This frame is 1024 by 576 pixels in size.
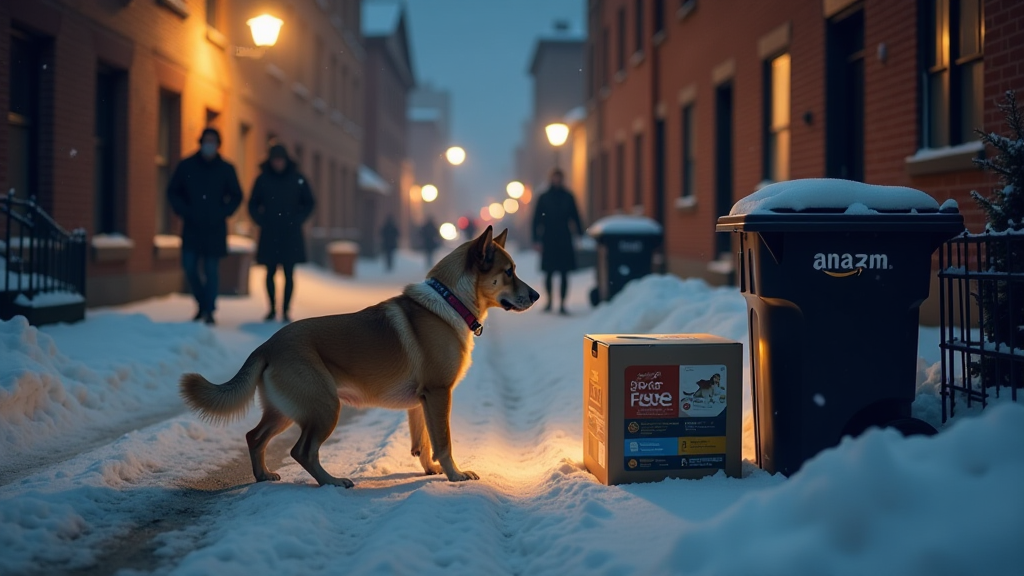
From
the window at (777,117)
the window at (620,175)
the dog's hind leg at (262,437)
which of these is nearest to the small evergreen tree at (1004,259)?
the dog's hind leg at (262,437)

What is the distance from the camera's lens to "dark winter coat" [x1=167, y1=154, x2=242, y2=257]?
11.0 m

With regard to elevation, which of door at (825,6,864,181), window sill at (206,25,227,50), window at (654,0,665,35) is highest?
window at (654,0,665,35)

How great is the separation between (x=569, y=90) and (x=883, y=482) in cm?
5446

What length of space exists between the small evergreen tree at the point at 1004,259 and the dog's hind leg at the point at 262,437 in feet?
11.3

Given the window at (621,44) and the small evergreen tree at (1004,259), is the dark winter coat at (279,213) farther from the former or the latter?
the window at (621,44)

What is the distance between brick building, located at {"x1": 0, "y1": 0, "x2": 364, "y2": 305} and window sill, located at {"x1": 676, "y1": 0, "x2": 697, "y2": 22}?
27.1 ft

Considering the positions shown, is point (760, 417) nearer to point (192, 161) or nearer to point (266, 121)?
point (192, 161)

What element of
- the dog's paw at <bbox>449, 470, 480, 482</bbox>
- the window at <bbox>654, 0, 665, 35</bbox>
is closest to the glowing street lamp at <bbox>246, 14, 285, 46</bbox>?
the window at <bbox>654, 0, 665, 35</bbox>

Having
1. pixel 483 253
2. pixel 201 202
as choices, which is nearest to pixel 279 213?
pixel 201 202

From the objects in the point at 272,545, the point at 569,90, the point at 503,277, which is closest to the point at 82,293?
the point at 503,277

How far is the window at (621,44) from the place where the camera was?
78.1ft

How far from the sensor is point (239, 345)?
10242mm

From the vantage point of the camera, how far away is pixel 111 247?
12.6m

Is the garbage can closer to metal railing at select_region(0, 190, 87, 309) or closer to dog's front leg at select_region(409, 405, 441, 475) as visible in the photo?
dog's front leg at select_region(409, 405, 441, 475)
